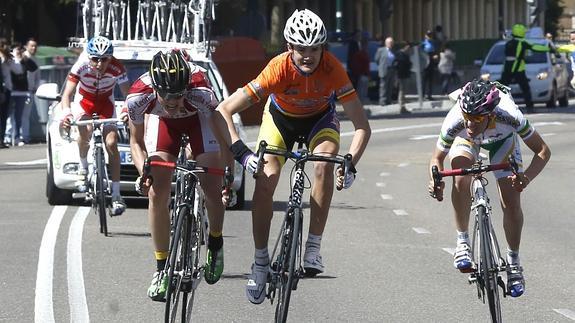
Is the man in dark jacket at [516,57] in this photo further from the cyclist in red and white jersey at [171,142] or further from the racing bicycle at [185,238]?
the racing bicycle at [185,238]

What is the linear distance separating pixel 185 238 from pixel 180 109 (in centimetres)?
96

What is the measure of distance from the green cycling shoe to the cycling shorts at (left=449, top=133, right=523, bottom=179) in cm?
155

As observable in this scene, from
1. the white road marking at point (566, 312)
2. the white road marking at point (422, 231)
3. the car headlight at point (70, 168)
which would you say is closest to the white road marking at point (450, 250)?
the white road marking at point (422, 231)

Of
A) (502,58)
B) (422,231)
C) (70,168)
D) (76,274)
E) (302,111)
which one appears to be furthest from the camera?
(502,58)

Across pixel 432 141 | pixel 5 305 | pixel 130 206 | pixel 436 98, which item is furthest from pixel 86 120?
pixel 436 98

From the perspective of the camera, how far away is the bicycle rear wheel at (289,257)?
877 centimetres

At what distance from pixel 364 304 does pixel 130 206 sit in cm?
702

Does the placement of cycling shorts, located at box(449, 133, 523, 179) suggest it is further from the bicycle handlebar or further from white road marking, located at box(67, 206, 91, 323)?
white road marking, located at box(67, 206, 91, 323)

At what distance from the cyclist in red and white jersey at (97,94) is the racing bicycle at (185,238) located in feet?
17.1

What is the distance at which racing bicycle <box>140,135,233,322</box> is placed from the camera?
8977 millimetres

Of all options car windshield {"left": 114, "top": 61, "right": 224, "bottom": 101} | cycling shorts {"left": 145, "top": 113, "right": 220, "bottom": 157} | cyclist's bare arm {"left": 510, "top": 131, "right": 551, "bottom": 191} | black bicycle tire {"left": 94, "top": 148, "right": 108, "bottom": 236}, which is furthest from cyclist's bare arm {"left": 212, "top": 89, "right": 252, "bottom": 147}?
car windshield {"left": 114, "top": 61, "right": 224, "bottom": 101}

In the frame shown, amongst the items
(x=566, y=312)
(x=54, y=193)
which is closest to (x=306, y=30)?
(x=566, y=312)

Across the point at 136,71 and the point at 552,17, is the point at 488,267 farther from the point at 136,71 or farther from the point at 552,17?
the point at 552,17

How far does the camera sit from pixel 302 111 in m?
9.86
